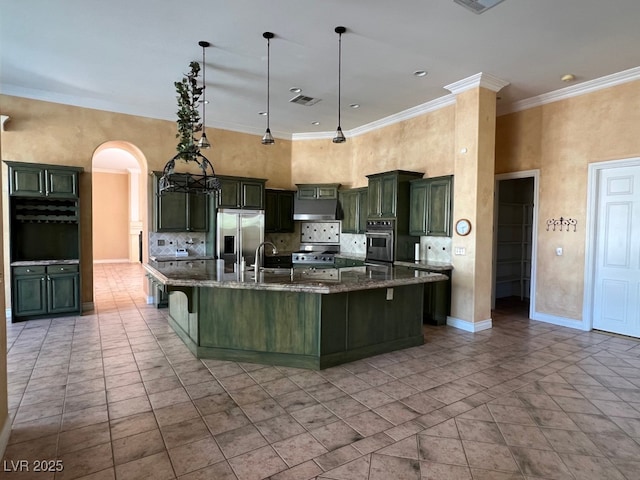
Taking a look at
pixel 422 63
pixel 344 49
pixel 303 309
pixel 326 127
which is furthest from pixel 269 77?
pixel 303 309

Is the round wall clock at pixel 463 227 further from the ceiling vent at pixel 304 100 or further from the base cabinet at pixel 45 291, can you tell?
the base cabinet at pixel 45 291

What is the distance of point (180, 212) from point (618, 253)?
6953 millimetres

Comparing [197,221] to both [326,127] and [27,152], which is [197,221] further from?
[326,127]

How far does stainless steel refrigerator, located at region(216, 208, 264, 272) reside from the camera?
682 centimetres

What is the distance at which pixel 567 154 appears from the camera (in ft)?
18.0

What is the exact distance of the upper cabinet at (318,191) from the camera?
7.86m

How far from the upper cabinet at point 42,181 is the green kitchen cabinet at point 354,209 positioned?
4820 millimetres

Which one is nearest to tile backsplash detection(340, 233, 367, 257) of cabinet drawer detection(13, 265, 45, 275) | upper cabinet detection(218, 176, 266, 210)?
upper cabinet detection(218, 176, 266, 210)

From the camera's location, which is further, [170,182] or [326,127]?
[326,127]

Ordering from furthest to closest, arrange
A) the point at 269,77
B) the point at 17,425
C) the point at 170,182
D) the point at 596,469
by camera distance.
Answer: the point at 269,77 → the point at 170,182 → the point at 17,425 → the point at 596,469

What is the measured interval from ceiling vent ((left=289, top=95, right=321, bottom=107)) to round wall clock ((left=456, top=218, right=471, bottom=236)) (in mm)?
3060

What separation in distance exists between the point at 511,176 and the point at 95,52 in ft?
21.0

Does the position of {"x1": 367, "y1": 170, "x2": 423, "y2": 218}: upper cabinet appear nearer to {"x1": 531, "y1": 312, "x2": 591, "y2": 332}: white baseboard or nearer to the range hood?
the range hood

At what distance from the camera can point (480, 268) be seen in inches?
208
